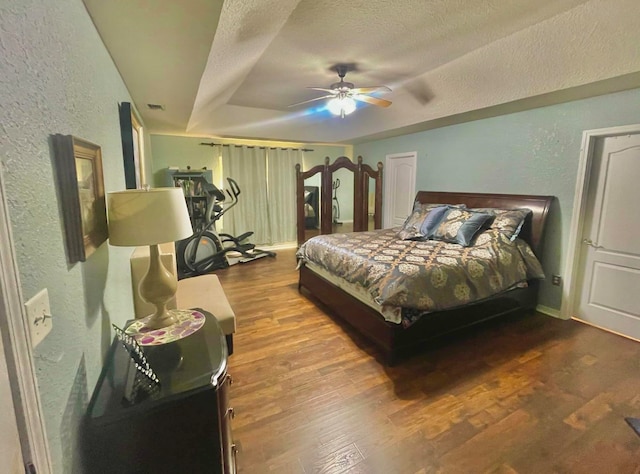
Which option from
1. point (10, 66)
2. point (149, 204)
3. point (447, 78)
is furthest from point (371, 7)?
point (10, 66)

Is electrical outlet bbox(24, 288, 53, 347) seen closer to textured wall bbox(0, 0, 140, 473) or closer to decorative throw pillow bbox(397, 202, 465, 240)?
textured wall bbox(0, 0, 140, 473)

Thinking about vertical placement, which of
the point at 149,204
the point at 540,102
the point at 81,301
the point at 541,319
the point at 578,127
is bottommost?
the point at 541,319

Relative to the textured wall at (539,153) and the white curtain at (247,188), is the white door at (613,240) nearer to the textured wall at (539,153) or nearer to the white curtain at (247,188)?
the textured wall at (539,153)

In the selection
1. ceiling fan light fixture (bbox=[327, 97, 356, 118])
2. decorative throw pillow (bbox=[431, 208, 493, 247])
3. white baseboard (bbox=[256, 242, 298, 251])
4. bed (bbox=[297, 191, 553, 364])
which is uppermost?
ceiling fan light fixture (bbox=[327, 97, 356, 118])

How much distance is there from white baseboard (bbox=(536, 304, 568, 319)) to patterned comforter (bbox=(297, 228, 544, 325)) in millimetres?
472

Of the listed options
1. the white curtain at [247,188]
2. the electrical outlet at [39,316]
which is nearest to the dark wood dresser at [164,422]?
the electrical outlet at [39,316]

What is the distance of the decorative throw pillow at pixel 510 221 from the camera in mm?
3133

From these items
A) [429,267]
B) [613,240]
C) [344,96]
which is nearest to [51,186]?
[429,267]

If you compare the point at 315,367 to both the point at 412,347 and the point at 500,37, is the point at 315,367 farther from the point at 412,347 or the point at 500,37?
the point at 500,37

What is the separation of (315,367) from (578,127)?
3.29 metres

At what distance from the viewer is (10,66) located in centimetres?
66

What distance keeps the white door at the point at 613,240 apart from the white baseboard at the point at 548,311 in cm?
21

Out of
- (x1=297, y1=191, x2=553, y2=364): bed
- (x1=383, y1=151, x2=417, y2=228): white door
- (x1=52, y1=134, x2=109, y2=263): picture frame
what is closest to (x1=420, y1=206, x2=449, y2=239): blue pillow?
(x1=297, y1=191, x2=553, y2=364): bed

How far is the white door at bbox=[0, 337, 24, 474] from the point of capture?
531mm
